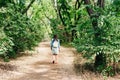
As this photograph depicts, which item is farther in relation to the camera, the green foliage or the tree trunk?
the green foliage

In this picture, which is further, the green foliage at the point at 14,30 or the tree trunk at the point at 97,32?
the green foliage at the point at 14,30

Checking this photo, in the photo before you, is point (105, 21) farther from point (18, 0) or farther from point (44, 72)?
point (18, 0)

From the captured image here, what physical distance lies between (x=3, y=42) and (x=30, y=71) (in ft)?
6.40

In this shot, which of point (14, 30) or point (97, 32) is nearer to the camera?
point (97, 32)

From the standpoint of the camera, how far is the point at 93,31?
13.4m

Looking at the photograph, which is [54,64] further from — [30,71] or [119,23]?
[119,23]

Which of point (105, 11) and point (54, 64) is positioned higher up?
point (105, 11)

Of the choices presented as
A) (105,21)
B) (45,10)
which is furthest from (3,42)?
(45,10)

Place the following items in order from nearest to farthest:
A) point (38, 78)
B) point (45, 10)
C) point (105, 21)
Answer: point (38, 78) < point (105, 21) < point (45, 10)

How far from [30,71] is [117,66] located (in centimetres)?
439

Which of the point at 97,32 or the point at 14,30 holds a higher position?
the point at 97,32

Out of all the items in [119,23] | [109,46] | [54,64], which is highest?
[119,23]

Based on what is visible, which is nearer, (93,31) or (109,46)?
(109,46)

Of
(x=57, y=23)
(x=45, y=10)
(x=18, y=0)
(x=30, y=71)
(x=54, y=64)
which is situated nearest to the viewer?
(x=30, y=71)
